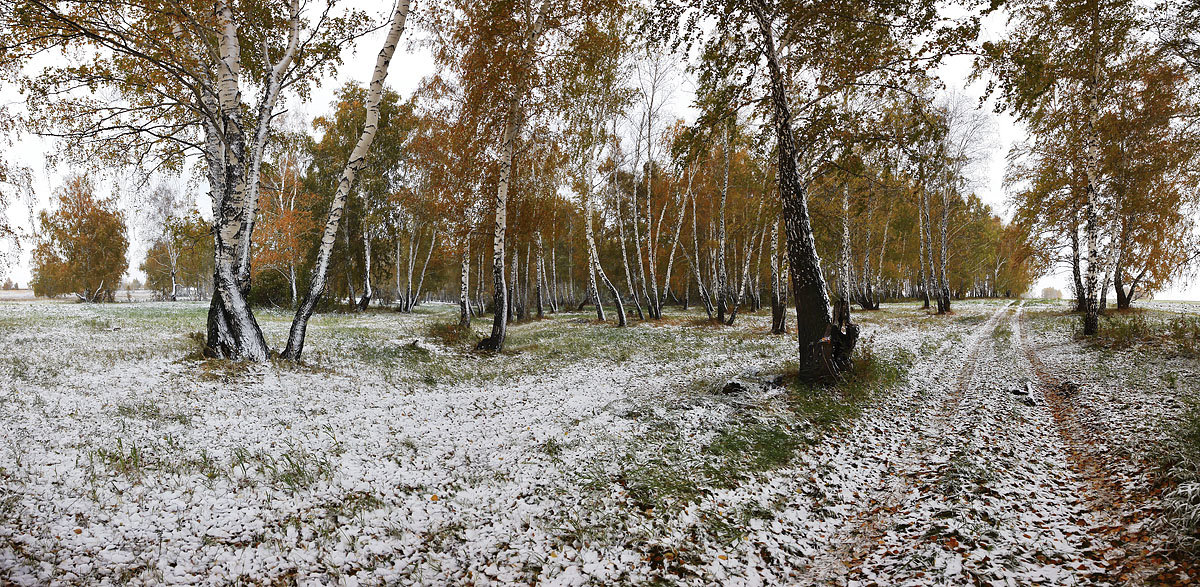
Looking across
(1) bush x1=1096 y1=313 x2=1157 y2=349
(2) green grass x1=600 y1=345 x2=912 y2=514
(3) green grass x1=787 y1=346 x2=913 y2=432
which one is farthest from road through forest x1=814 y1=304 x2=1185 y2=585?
(1) bush x1=1096 y1=313 x2=1157 y2=349

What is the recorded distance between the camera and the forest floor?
3881mm

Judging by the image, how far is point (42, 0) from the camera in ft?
25.1

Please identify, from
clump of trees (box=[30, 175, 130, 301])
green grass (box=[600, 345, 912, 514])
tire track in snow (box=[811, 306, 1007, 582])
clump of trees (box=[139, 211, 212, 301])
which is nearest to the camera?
tire track in snow (box=[811, 306, 1007, 582])

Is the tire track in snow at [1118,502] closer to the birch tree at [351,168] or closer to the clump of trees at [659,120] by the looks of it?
the clump of trees at [659,120]

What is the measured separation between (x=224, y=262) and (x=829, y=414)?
524 inches

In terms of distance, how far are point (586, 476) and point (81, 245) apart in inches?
2176

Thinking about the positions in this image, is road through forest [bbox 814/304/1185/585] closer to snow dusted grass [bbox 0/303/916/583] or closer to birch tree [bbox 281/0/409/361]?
snow dusted grass [bbox 0/303/916/583]

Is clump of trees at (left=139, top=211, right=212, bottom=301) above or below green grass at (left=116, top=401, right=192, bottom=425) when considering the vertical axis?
above

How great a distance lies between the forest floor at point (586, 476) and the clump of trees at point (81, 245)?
134 feet

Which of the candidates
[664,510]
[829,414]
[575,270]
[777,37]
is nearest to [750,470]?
[664,510]

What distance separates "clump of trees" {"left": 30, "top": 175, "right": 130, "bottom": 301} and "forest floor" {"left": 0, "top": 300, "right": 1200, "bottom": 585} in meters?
41.0

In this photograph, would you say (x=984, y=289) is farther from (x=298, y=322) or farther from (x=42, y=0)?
(x=42, y=0)

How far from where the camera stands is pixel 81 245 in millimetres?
37344

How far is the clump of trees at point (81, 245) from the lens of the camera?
1404 inches
